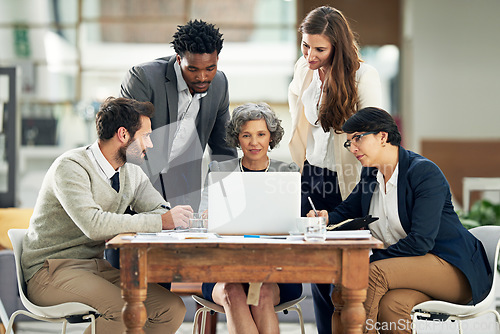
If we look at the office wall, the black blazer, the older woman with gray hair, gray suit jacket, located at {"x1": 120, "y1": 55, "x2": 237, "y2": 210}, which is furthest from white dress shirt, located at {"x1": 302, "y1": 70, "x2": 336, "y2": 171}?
the office wall

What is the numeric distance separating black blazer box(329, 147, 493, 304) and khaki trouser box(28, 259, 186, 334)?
2.71 ft

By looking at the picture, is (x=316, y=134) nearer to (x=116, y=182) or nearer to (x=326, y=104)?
(x=326, y=104)

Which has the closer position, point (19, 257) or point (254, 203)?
point (254, 203)

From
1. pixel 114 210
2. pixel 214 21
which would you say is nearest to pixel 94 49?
pixel 214 21

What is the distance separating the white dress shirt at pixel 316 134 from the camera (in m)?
2.96

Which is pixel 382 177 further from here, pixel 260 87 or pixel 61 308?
pixel 260 87

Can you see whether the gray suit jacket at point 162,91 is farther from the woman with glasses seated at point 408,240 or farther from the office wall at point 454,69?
the office wall at point 454,69

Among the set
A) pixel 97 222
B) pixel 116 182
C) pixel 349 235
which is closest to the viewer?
pixel 349 235

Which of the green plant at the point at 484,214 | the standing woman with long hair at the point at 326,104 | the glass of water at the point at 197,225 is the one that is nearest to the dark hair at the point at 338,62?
the standing woman with long hair at the point at 326,104

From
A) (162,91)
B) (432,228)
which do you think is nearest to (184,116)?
(162,91)

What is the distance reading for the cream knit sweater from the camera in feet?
7.55

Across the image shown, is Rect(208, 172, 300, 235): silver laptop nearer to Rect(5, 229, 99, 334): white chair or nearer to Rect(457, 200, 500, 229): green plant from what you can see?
Rect(5, 229, 99, 334): white chair

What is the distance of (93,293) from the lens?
2354 millimetres

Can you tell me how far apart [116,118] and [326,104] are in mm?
933
